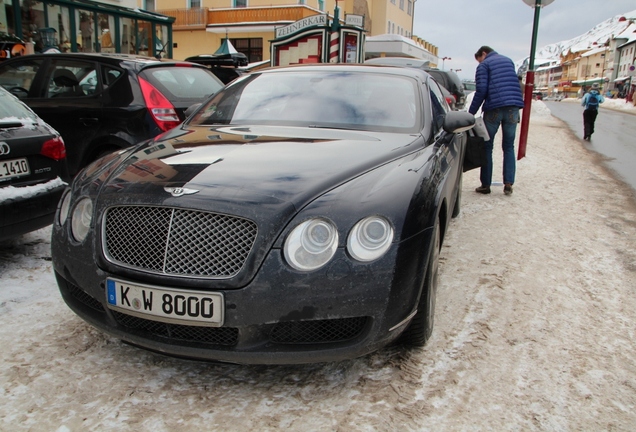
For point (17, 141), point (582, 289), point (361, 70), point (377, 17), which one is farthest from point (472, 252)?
point (377, 17)

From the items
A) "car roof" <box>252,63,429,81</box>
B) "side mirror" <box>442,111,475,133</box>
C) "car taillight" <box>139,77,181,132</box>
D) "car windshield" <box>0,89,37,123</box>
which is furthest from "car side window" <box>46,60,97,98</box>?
"side mirror" <box>442,111,475,133</box>

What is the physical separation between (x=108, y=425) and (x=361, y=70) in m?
2.84

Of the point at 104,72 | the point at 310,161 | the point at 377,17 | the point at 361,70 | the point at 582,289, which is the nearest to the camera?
the point at 310,161

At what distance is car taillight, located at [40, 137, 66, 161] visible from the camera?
4016mm

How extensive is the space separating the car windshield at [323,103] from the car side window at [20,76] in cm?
320

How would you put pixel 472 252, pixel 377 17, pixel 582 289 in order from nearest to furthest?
pixel 582 289 → pixel 472 252 → pixel 377 17

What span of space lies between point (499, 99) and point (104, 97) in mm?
4304

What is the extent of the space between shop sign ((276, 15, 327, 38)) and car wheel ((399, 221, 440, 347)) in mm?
13813

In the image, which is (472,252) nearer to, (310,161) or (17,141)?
(310,161)

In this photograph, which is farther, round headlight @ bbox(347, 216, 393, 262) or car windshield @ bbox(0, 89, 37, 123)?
car windshield @ bbox(0, 89, 37, 123)

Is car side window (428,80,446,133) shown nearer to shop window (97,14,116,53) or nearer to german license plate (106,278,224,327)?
german license plate (106,278,224,327)

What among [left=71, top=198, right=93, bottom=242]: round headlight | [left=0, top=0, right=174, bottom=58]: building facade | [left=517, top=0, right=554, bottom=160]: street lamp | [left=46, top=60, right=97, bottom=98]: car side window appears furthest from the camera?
[left=0, top=0, right=174, bottom=58]: building facade

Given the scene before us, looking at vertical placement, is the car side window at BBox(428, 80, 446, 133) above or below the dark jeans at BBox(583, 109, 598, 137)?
above

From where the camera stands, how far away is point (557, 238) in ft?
16.3
